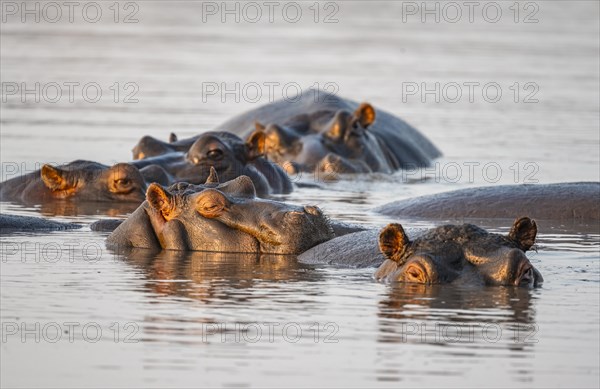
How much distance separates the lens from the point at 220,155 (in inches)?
624

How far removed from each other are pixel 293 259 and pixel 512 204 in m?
3.50

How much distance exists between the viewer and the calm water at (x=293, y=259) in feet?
27.1

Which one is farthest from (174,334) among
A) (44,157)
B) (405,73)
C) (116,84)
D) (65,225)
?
(405,73)

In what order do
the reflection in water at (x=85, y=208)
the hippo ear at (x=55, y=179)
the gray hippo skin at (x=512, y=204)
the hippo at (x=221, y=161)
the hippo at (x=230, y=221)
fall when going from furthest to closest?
the hippo at (x=221, y=161)
the hippo ear at (x=55, y=179)
the reflection in water at (x=85, y=208)
the gray hippo skin at (x=512, y=204)
the hippo at (x=230, y=221)

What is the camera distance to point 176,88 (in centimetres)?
2806

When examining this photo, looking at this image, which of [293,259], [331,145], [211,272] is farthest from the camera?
[331,145]

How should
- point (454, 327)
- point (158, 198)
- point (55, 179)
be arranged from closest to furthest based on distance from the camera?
1. point (454, 327)
2. point (158, 198)
3. point (55, 179)

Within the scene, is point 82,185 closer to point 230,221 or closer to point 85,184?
point 85,184

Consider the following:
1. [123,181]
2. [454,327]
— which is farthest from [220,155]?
[454,327]

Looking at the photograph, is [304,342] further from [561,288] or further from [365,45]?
[365,45]

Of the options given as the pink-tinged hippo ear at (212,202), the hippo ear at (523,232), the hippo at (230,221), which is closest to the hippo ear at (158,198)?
the hippo at (230,221)

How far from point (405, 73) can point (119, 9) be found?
935 inches

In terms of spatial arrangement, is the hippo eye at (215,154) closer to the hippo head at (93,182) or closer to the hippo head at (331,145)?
the hippo head at (93,182)

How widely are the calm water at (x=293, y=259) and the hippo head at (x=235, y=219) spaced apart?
0.14 metres
